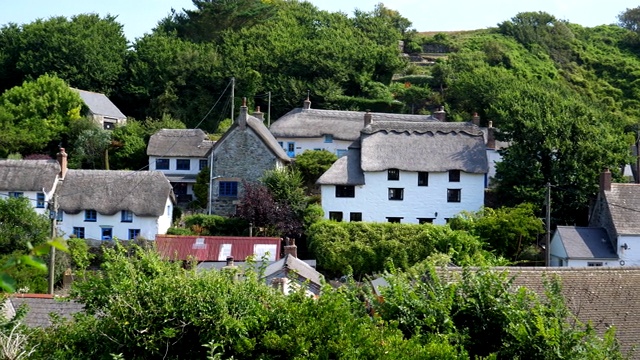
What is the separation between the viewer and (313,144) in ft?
151

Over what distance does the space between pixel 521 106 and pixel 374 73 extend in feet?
66.0

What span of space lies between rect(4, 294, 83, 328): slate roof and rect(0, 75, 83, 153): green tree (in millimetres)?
30708

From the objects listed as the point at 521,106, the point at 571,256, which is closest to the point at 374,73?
the point at 521,106

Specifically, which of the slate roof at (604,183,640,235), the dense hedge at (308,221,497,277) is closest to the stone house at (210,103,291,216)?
the dense hedge at (308,221,497,277)

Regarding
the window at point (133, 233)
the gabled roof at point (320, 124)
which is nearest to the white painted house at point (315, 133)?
the gabled roof at point (320, 124)

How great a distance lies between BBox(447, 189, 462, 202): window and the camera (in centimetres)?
3884

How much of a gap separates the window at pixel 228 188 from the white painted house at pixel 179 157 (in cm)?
345

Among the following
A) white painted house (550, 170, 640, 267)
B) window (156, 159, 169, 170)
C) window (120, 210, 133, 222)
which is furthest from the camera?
window (156, 159, 169, 170)

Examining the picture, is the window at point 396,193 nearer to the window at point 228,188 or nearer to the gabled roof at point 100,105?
the window at point 228,188

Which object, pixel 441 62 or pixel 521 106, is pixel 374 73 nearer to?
pixel 441 62

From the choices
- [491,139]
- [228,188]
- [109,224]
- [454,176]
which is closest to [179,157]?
[228,188]

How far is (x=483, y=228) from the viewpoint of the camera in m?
34.8

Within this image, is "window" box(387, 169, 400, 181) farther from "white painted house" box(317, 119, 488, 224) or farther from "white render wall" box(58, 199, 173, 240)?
"white render wall" box(58, 199, 173, 240)

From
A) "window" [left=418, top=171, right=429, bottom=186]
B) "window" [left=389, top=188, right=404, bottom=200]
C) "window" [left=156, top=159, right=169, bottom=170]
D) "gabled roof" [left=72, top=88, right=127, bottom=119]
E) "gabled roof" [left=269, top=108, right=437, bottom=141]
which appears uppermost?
"gabled roof" [left=72, top=88, right=127, bottom=119]
